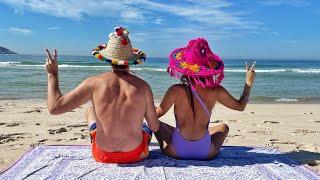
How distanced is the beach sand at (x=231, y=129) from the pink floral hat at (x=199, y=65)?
5.13 ft

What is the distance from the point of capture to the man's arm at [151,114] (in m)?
4.08

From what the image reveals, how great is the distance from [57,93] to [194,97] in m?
1.31

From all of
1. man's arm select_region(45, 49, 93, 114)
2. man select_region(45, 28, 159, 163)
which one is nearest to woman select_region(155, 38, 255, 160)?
man select_region(45, 28, 159, 163)

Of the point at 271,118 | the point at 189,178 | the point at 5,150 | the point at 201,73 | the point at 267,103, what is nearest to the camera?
the point at 189,178

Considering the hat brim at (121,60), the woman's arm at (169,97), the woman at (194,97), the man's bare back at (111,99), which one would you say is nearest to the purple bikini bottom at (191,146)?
the woman at (194,97)

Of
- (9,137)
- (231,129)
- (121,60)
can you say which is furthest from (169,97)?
(231,129)

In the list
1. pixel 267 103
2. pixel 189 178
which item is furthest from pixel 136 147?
pixel 267 103

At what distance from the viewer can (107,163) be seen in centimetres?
429

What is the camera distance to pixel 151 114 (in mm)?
4180

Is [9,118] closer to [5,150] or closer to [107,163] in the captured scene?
[5,150]

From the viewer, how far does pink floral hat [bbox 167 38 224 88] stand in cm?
427

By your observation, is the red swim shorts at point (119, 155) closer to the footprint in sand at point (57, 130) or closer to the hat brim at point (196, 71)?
the hat brim at point (196, 71)

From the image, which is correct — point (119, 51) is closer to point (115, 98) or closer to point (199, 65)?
point (115, 98)

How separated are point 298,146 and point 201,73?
94.7 inches
